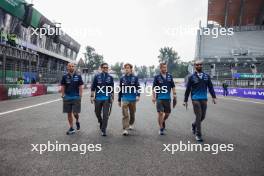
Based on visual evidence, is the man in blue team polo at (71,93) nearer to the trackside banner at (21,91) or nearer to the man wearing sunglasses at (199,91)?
the man wearing sunglasses at (199,91)

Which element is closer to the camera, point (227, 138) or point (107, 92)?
point (227, 138)

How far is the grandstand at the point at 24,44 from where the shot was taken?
67.5ft

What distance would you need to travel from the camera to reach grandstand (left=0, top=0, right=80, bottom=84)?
20.6 m

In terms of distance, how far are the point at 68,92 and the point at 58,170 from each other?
3056 millimetres

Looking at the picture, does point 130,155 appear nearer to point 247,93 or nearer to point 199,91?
point 199,91

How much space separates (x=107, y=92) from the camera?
6035 millimetres

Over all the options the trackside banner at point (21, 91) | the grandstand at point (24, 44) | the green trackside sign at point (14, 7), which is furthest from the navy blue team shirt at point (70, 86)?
the green trackside sign at point (14, 7)

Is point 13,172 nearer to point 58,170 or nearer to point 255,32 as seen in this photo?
point 58,170

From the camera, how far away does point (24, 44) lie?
1062 inches

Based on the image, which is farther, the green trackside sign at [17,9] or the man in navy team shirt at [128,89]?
the green trackside sign at [17,9]

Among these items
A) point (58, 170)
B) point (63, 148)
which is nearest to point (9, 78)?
point (63, 148)

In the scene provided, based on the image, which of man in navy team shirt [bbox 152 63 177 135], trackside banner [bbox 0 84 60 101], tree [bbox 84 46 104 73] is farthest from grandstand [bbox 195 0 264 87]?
tree [bbox 84 46 104 73]

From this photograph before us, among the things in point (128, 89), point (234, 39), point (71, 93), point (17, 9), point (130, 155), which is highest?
point (234, 39)

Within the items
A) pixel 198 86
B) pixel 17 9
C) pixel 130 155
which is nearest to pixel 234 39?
pixel 17 9
